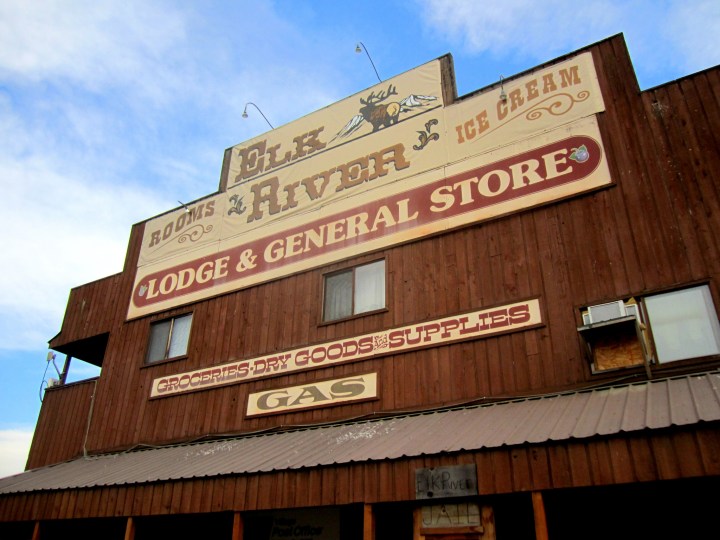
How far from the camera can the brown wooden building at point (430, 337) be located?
6.84 meters

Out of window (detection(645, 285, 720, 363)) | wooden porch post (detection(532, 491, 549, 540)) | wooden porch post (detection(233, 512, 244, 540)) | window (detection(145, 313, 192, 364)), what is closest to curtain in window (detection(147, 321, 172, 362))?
window (detection(145, 313, 192, 364))

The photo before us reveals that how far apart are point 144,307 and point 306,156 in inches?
209

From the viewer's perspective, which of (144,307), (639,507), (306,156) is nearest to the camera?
(639,507)

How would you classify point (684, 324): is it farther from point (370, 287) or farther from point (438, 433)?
point (370, 287)

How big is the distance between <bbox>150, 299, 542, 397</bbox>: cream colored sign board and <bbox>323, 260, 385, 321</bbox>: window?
24.8 inches

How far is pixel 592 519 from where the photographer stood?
26.1 feet

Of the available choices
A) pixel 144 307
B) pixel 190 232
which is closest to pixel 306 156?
pixel 190 232

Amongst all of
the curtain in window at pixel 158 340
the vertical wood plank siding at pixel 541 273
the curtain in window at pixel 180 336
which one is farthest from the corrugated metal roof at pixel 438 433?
the curtain in window at pixel 158 340

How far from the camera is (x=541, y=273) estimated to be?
906cm

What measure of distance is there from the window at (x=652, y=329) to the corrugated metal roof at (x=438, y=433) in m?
0.48

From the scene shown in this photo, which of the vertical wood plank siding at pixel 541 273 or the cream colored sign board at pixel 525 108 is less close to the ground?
the cream colored sign board at pixel 525 108

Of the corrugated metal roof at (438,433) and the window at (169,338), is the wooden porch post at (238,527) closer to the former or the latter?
the corrugated metal roof at (438,433)

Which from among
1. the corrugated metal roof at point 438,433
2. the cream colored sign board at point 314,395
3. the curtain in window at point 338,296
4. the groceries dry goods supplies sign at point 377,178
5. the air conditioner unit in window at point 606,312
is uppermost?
the groceries dry goods supplies sign at point 377,178

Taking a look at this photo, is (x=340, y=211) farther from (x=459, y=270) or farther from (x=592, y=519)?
(x=592, y=519)
